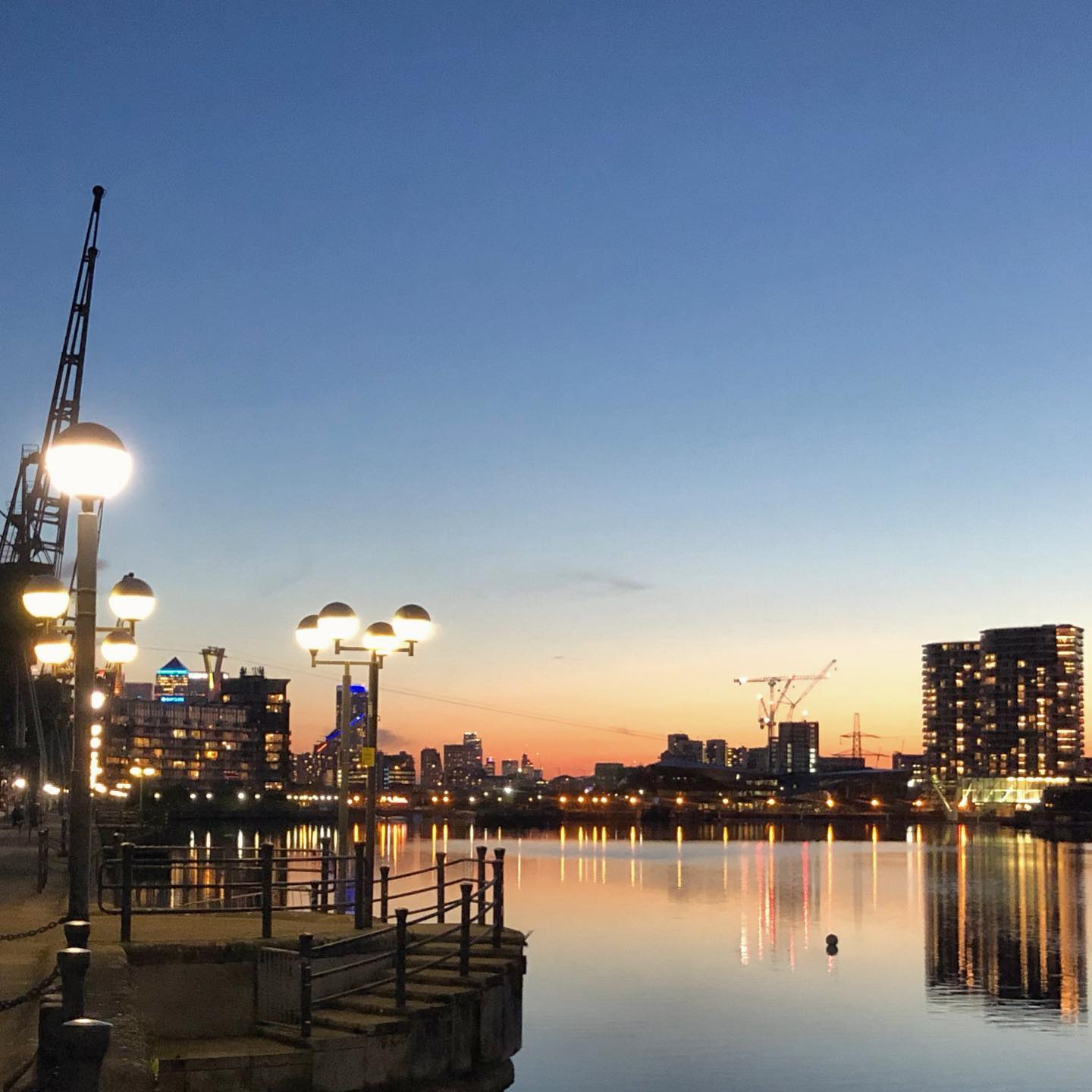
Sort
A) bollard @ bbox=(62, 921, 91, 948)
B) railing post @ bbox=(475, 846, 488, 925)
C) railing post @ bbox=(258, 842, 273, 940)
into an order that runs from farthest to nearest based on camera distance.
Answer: railing post @ bbox=(475, 846, 488, 925) → railing post @ bbox=(258, 842, 273, 940) → bollard @ bbox=(62, 921, 91, 948)

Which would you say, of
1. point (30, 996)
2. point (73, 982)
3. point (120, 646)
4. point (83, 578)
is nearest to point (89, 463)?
point (83, 578)

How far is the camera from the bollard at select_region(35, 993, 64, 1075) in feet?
28.9

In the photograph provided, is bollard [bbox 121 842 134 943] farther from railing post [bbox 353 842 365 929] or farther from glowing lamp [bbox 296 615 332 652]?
glowing lamp [bbox 296 615 332 652]

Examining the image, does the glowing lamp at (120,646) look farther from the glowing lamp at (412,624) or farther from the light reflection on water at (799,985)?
the light reflection on water at (799,985)

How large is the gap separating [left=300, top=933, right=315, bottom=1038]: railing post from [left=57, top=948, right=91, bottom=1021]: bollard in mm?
8548

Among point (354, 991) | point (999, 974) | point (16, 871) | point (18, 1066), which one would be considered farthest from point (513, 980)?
point (999, 974)

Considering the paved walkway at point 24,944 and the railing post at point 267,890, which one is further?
the railing post at point 267,890

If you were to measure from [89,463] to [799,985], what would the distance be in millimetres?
45384

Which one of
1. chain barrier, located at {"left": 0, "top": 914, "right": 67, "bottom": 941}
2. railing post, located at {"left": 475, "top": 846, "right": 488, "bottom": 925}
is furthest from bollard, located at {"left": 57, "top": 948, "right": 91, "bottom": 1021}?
railing post, located at {"left": 475, "top": 846, "right": 488, "bottom": 925}

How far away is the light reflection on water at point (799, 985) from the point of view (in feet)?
119

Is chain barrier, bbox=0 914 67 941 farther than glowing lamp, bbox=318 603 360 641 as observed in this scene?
No

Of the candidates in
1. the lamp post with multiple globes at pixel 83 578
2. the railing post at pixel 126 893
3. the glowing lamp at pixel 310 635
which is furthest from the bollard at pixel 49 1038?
the glowing lamp at pixel 310 635

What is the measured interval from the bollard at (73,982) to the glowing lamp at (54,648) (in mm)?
17764

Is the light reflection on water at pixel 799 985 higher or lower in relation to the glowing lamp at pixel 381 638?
lower
